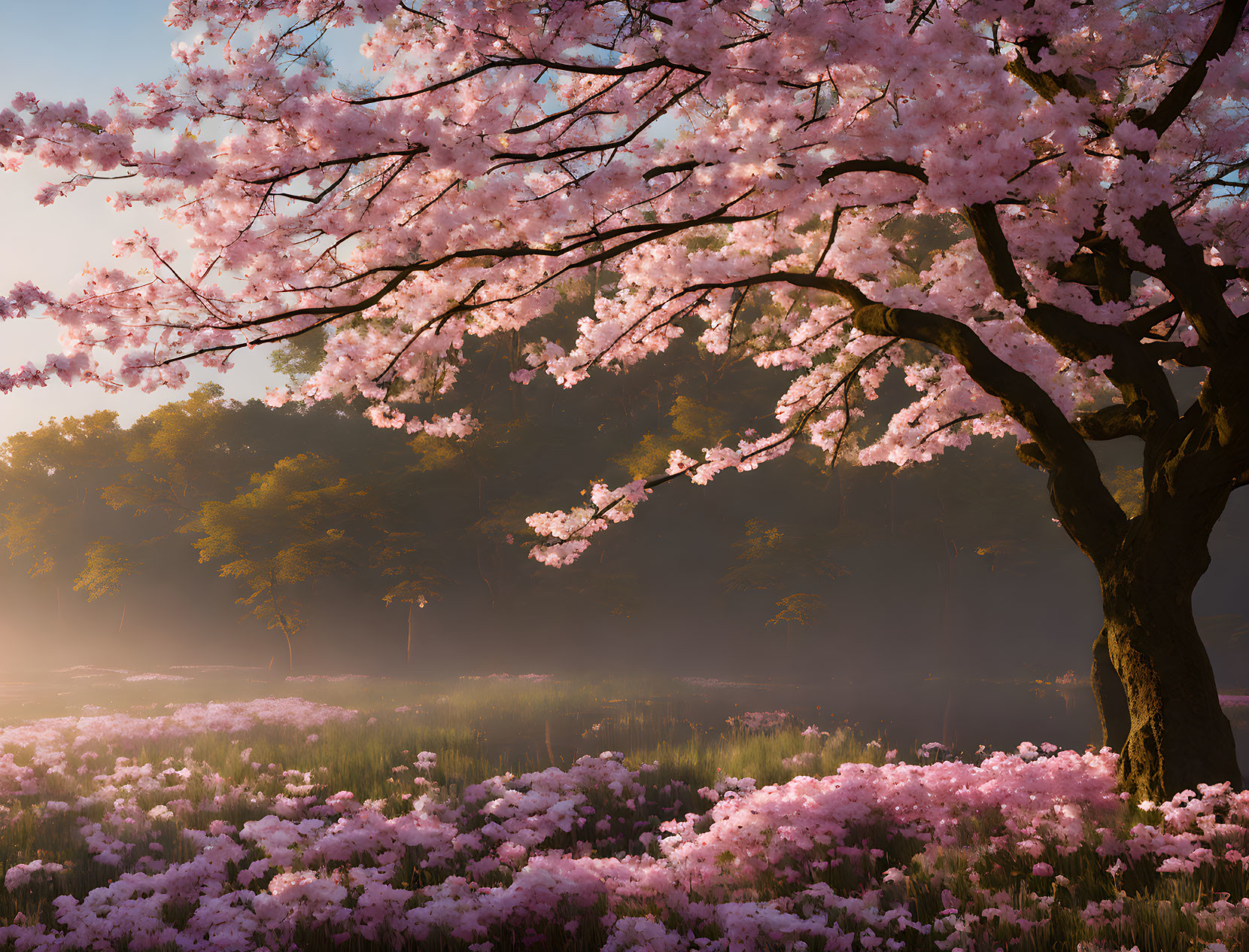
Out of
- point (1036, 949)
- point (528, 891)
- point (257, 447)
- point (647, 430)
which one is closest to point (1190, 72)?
point (1036, 949)

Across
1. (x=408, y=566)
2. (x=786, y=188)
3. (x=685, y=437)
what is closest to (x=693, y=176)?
(x=786, y=188)

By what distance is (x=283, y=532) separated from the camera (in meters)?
27.1

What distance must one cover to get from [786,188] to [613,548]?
95.4ft

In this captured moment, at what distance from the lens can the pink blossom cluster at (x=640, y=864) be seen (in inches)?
163

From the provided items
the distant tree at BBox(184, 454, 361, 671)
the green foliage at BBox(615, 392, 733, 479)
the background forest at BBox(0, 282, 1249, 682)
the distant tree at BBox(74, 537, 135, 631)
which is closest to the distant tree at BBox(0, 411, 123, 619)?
the background forest at BBox(0, 282, 1249, 682)

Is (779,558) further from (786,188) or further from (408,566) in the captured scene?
(786,188)

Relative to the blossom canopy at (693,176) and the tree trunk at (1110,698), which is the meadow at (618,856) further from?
the blossom canopy at (693,176)

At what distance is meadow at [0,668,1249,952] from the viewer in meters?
4.08

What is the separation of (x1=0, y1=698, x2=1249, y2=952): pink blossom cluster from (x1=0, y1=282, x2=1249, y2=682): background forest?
65.9ft

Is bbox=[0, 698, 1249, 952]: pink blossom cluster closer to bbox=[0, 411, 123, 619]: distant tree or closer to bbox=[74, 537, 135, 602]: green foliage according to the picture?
bbox=[74, 537, 135, 602]: green foliage

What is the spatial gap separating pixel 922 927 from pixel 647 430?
30.7 metres

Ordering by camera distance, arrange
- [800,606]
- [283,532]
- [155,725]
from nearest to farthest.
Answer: [155,725], [283,532], [800,606]

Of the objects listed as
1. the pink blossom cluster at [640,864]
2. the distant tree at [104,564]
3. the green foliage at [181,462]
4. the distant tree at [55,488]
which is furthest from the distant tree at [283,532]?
the distant tree at [55,488]

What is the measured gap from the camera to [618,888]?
15.7ft
